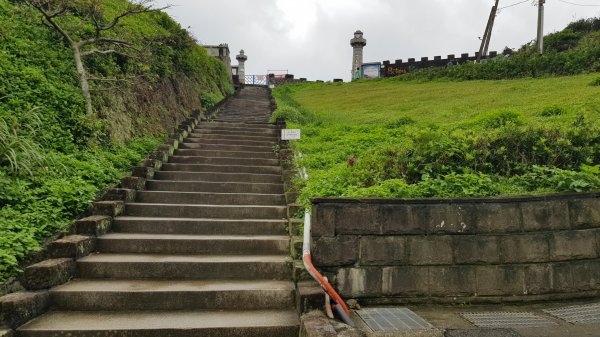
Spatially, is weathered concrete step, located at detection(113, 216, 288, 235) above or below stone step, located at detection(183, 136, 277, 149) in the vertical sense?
below

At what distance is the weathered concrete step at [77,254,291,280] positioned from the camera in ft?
14.9

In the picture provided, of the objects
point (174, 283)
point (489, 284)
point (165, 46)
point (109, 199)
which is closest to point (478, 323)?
point (489, 284)

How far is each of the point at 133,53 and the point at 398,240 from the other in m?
9.27

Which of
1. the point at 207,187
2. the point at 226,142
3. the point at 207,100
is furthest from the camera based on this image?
the point at 207,100

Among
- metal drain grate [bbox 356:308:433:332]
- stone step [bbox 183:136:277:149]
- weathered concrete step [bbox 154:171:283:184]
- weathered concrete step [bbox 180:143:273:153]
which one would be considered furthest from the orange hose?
stone step [bbox 183:136:277:149]

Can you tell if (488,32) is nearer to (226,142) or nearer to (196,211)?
(226,142)

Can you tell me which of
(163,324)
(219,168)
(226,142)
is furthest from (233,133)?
(163,324)

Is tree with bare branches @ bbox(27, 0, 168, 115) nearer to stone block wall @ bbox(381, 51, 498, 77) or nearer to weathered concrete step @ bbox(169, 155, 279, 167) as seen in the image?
weathered concrete step @ bbox(169, 155, 279, 167)

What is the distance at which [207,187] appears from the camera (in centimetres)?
714

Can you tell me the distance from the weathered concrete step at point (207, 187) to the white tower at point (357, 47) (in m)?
35.4

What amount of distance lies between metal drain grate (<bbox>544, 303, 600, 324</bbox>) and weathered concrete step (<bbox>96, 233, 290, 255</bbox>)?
3.11m

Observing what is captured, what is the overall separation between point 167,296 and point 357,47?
39917 mm

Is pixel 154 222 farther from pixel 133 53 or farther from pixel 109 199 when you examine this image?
pixel 133 53

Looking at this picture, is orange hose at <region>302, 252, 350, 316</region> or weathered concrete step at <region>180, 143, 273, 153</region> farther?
weathered concrete step at <region>180, 143, 273, 153</region>
